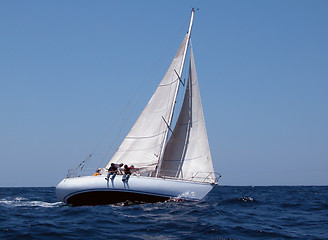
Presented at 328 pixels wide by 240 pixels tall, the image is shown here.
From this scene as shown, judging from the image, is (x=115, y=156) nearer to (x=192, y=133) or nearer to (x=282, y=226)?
(x=192, y=133)

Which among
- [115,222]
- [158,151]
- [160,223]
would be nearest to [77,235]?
[115,222]

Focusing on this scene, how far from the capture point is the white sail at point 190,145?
21312 mm

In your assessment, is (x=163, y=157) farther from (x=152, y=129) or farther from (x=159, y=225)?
(x=159, y=225)

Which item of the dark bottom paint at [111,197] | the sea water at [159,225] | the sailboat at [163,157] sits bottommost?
the sea water at [159,225]

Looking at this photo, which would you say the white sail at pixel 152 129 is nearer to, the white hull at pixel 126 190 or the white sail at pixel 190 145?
the white sail at pixel 190 145

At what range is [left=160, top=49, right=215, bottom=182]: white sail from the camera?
21.3m

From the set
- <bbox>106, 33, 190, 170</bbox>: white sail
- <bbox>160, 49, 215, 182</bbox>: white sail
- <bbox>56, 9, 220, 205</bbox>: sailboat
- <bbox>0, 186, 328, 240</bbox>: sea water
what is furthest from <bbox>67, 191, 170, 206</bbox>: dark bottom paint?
<bbox>160, 49, 215, 182</bbox>: white sail

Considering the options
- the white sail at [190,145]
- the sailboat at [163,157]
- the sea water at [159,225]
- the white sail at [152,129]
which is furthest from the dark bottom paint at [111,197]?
the white sail at [190,145]

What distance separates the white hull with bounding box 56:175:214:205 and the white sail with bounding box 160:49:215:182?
1.51 m

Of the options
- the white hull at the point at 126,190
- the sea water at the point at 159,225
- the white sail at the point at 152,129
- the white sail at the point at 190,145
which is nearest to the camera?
the sea water at the point at 159,225

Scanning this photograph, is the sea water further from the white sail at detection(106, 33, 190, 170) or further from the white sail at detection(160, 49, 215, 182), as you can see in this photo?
the white sail at detection(106, 33, 190, 170)

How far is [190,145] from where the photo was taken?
21875mm

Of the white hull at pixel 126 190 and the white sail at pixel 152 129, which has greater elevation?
the white sail at pixel 152 129

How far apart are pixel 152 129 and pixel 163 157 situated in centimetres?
183
